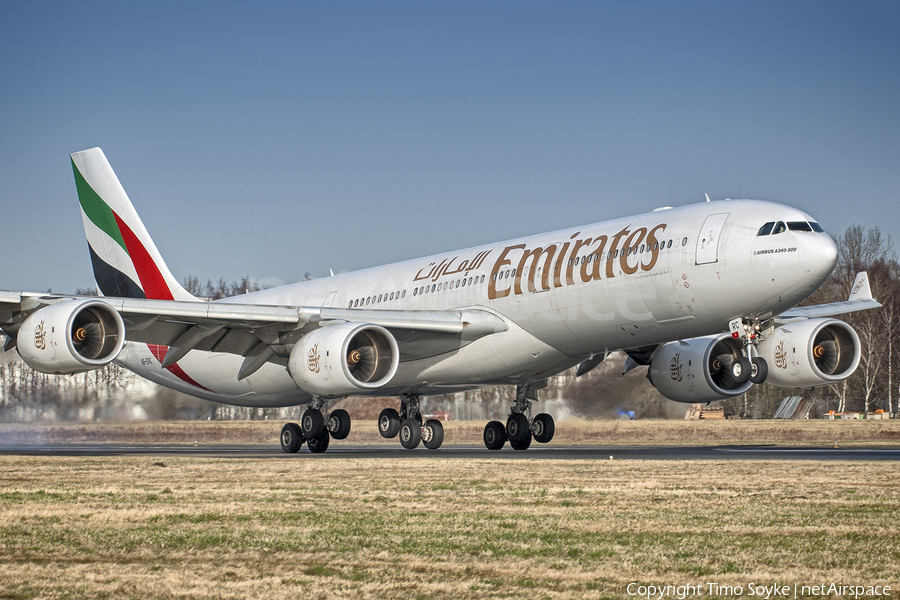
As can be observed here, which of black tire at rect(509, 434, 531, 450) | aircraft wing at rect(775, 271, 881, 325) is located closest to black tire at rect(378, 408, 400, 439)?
black tire at rect(509, 434, 531, 450)

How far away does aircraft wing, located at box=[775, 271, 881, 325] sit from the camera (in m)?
26.3

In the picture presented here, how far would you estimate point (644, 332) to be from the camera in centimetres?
2325

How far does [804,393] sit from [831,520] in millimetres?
56585

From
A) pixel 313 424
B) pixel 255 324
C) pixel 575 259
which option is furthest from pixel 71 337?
pixel 575 259

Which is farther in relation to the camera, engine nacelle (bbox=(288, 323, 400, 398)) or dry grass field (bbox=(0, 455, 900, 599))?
engine nacelle (bbox=(288, 323, 400, 398))

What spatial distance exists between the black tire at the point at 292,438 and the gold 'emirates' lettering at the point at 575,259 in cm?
717

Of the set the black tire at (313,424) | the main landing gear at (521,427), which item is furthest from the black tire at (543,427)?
the black tire at (313,424)

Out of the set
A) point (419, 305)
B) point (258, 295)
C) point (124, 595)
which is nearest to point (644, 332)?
point (419, 305)

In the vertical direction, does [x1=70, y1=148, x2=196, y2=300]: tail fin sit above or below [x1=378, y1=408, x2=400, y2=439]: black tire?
above

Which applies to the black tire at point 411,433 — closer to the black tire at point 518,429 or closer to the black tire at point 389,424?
the black tire at point 389,424

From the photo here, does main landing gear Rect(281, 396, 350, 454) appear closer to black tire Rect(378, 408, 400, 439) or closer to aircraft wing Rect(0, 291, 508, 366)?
black tire Rect(378, 408, 400, 439)

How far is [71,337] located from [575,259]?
1153 centimetres

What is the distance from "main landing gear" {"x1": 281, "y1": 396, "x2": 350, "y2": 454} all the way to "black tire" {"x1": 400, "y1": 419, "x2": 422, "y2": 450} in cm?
166

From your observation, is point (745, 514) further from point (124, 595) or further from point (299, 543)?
point (124, 595)
